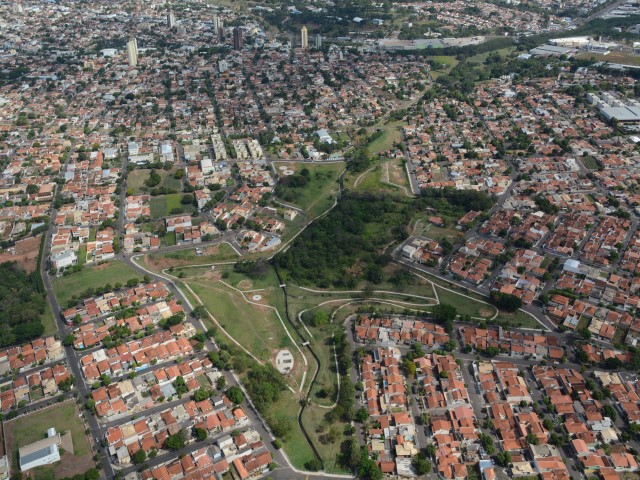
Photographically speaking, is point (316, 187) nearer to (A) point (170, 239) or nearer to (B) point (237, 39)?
(A) point (170, 239)

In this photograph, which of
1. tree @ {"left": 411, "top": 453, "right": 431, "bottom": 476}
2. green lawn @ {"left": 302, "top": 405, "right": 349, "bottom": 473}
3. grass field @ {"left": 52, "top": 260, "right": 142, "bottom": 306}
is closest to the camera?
tree @ {"left": 411, "top": 453, "right": 431, "bottom": 476}

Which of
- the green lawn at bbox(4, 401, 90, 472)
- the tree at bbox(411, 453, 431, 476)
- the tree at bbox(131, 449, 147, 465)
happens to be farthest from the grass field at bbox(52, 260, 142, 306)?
the tree at bbox(411, 453, 431, 476)

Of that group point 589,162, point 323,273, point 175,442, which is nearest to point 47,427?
point 175,442

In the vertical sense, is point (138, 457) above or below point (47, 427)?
above

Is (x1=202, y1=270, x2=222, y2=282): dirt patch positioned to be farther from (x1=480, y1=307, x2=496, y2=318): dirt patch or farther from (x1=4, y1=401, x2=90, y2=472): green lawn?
→ (x1=480, y1=307, x2=496, y2=318): dirt patch

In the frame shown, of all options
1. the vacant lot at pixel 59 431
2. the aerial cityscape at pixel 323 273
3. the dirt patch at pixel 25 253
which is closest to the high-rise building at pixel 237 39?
the aerial cityscape at pixel 323 273

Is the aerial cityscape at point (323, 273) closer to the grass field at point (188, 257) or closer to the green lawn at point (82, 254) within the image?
the grass field at point (188, 257)
